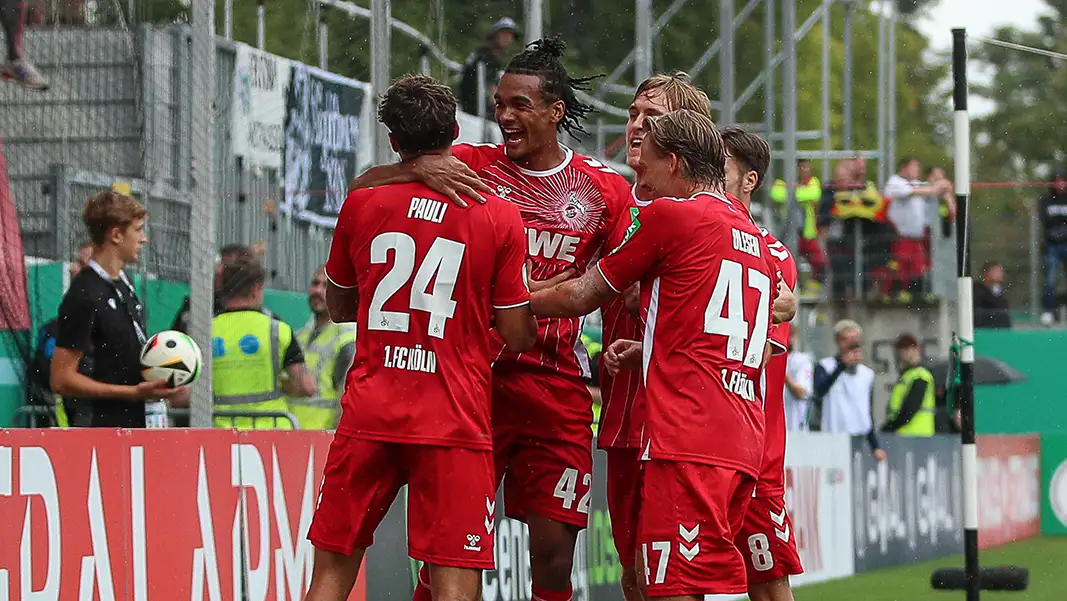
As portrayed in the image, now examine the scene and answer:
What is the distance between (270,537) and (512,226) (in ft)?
7.66

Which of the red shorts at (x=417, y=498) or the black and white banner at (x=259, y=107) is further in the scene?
the black and white banner at (x=259, y=107)

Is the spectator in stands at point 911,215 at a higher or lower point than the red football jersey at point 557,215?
higher

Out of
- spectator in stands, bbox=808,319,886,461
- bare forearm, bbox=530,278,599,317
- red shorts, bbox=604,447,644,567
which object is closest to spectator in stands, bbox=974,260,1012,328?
spectator in stands, bbox=808,319,886,461

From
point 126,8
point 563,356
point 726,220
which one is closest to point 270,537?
point 563,356

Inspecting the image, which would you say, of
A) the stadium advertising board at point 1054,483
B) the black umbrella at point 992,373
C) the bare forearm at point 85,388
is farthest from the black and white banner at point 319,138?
the black umbrella at point 992,373

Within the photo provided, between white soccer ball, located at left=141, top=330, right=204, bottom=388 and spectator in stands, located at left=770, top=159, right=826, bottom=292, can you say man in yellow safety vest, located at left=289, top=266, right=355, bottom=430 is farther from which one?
spectator in stands, located at left=770, top=159, right=826, bottom=292

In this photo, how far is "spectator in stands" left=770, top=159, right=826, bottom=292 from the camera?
18.2 metres

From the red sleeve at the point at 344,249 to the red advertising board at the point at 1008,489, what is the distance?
12148mm

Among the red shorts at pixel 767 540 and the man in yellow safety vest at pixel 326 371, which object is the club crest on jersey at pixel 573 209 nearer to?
the red shorts at pixel 767 540

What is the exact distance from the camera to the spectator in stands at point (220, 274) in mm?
7805

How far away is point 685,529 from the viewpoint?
5723 mm

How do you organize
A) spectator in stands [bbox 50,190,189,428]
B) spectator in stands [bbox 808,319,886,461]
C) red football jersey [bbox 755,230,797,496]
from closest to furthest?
red football jersey [bbox 755,230,797,496] < spectator in stands [bbox 50,190,189,428] < spectator in stands [bbox 808,319,886,461]

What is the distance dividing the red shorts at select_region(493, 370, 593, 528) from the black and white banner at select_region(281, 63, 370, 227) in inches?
98.2

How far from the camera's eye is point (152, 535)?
22.1ft
